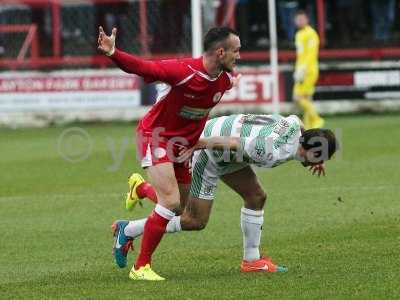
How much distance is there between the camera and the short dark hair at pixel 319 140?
9438mm

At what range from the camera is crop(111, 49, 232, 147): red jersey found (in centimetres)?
954

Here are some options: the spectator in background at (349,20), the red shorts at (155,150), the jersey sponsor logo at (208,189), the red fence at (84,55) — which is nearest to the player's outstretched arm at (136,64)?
the red shorts at (155,150)

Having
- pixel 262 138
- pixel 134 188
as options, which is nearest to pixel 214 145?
pixel 262 138

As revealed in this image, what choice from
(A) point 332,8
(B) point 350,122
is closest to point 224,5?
(A) point 332,8

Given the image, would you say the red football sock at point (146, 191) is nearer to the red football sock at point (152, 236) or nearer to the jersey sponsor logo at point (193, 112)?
the red football sock at point (152, 236)

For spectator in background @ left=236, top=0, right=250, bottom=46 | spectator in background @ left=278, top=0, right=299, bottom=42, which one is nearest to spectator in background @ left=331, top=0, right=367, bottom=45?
spectator in background @ left=278, top=0, right=299, bottom=42

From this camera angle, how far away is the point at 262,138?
9.63 meters

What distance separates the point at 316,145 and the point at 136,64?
159 cm

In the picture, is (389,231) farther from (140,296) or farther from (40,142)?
(40,142)

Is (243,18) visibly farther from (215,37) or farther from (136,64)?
(136,64)

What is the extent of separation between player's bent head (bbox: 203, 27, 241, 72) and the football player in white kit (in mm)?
571

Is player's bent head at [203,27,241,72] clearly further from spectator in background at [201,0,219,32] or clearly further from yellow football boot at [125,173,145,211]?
spectator in background at [201,0,219,32]

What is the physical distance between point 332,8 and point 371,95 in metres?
3.70

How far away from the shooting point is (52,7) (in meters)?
31.1
